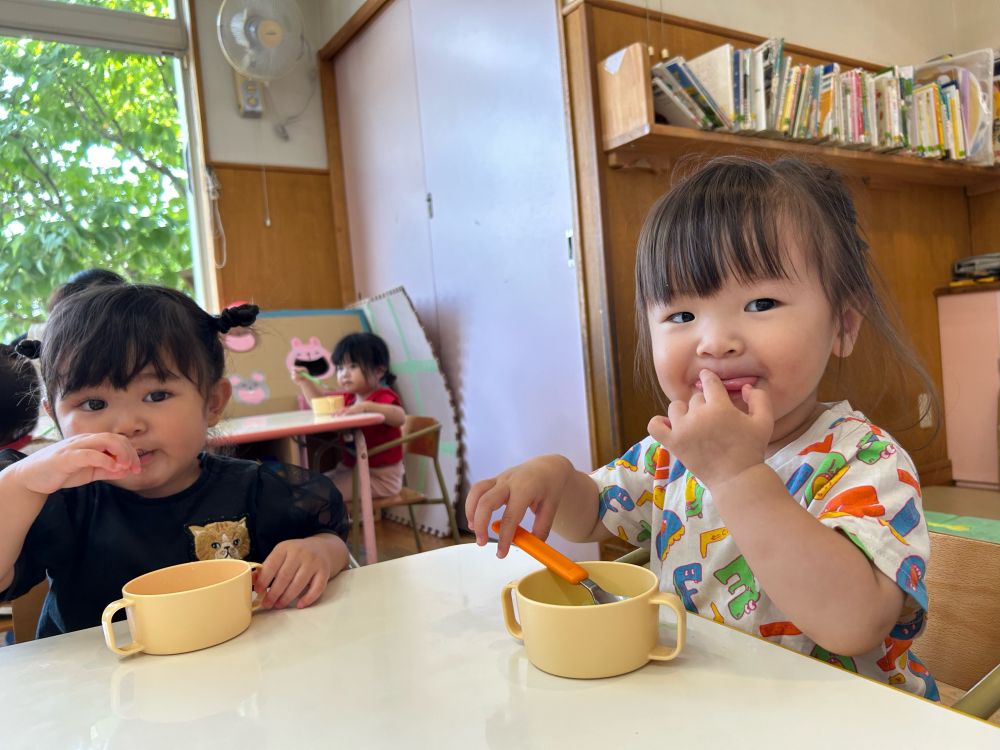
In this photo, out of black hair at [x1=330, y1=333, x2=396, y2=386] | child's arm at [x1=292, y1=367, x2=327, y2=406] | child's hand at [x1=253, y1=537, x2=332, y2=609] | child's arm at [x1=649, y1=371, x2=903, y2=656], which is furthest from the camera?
black hair at [x1=330, y1=333, x2=396, y2=386]

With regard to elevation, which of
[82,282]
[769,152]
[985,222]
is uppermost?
[769,152]

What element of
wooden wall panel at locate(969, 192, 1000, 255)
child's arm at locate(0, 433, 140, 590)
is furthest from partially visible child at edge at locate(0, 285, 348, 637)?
wooden wall panel at locate(969, 192, 1000, 255)

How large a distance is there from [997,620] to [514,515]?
0.50 metres

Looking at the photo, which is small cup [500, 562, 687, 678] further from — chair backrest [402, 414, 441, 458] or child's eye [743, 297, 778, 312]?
chair backrest [402, 414, 441, 458]

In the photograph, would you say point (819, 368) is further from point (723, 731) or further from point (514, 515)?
point (723, 731)

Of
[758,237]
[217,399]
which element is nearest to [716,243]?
[758,237]

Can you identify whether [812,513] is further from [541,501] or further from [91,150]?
[91,150]

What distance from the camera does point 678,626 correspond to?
20.4 inches

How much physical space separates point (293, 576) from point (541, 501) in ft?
0.88

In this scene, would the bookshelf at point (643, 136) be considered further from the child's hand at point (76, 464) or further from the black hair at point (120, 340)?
the child's hand at point (76, 464)

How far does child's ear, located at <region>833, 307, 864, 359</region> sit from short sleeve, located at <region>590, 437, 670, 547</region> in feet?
0.78

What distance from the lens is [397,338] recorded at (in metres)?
3.98

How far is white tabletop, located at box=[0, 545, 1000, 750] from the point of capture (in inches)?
16.7

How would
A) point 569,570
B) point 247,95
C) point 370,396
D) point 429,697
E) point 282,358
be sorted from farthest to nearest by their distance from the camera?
1. point 247,95
2. point 282,358
3. point 370,396
4. point 569,570
5. point 429,697
